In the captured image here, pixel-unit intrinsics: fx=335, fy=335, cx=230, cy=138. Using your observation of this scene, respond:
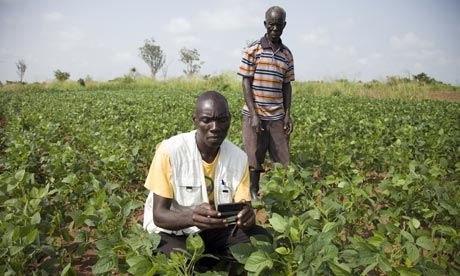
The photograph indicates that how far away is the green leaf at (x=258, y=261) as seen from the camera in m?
1.51

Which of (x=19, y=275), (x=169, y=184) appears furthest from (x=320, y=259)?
(x=19, y=275)

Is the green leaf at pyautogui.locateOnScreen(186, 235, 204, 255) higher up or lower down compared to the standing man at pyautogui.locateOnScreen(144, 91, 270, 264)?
lower down

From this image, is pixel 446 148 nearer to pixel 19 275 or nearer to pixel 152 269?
pixel 152 269

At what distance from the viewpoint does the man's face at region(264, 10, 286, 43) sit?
2.93 m

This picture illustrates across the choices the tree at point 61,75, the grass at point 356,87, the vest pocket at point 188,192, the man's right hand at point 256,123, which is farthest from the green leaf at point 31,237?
the tree at point 61,75

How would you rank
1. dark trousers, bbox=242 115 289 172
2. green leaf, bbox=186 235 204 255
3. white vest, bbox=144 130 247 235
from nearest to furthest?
green leaf, bbox=186 235 204 255 → white vest, bbox=144 130 247 235 → dark trousers, bbox=242 115 289 172

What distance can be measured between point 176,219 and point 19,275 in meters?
1.05

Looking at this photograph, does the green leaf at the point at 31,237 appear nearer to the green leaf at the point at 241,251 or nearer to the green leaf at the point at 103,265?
the green leaf at the point at 103,265

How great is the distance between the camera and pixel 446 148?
14.4 ft

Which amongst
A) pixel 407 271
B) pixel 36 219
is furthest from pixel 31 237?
pixel 407 271

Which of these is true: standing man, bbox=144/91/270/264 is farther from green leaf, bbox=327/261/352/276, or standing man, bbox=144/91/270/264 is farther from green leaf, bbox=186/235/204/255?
green leaf, bbox=327/261/352/276

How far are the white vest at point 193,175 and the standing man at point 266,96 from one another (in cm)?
113

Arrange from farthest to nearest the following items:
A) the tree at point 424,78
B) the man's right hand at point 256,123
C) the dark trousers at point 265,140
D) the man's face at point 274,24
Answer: the tree at point 424,78 < the dark trousers at point 265,140 < the man's right hand at point 256,123 < the man's face at point 274,24

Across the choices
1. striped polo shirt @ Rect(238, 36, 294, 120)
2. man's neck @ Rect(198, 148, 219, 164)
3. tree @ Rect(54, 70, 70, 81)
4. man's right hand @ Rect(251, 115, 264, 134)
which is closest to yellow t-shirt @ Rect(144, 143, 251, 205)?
man's neck @ Rect(198, 148, 219, 164)
